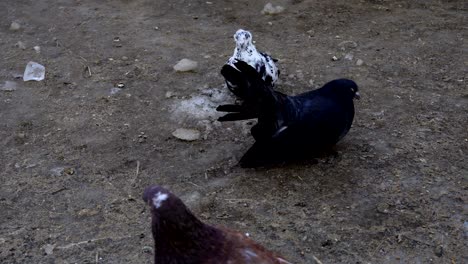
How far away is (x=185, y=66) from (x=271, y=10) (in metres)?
1.79

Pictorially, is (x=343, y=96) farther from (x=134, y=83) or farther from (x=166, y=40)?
(x=166, y=40)

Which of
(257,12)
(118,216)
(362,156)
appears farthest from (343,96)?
(257,12)

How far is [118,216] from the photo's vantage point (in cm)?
375

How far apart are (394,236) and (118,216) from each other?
1687 millimetres

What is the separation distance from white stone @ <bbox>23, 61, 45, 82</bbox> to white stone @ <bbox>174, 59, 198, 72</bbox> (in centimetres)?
127

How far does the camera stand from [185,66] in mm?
5531

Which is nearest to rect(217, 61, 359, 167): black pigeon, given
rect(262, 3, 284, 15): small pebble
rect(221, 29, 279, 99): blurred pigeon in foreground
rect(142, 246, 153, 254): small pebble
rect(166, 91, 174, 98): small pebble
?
rect(221, 29, 279, 99): blurred pigeon in foreground

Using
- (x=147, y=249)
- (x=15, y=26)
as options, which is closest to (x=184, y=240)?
(x=147, y=249)

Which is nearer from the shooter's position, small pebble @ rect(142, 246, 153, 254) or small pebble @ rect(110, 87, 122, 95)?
small pebble @ rect(142, 246, 153, 254)

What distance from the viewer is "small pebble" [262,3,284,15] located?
22.5 ft

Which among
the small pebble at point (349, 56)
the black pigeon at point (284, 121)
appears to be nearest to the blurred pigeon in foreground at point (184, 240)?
the black pigeon at point (284, 121)

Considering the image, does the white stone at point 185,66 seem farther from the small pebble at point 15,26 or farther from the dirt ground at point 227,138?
the small pebble at point 15,26

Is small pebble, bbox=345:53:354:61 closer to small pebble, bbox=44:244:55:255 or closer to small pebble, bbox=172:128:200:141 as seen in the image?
small pebble, bbox=172:128:200:141

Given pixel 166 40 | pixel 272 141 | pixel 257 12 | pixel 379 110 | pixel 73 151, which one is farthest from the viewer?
pixel 257 12
